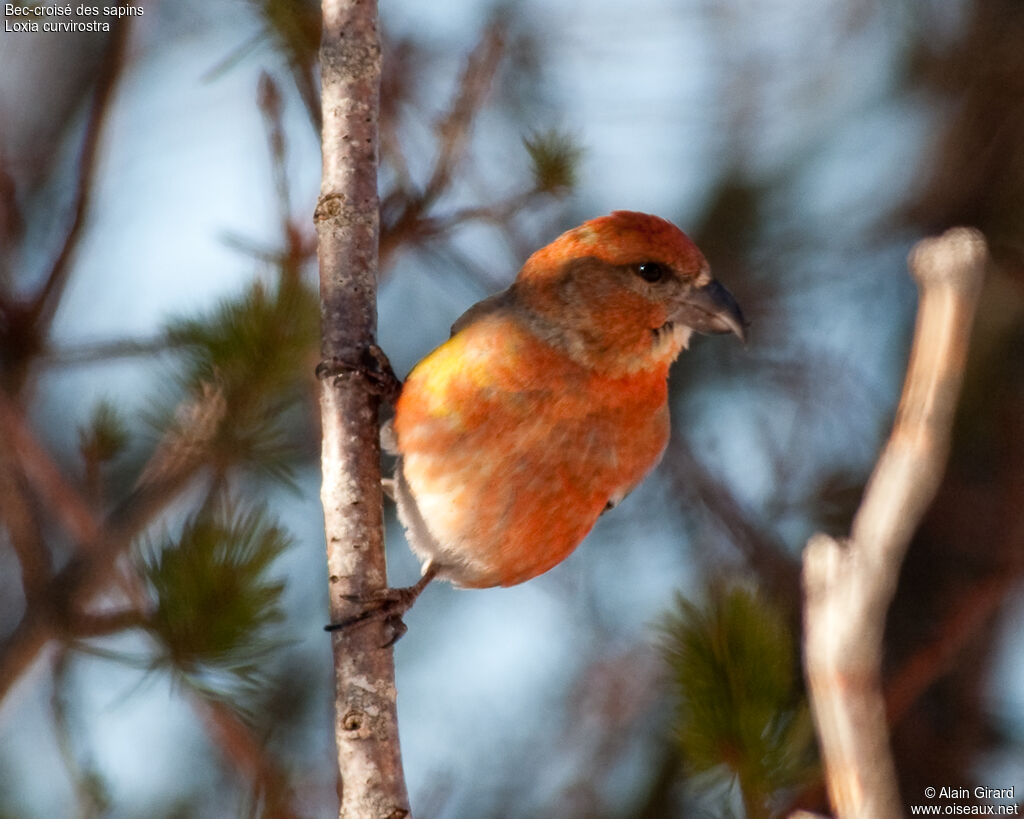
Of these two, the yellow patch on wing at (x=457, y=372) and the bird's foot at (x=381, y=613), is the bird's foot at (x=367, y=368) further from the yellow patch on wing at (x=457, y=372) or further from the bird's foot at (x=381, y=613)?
the bird's foot at (x=381, y=613)

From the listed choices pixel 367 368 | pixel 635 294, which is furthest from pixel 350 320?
pixel 635 294

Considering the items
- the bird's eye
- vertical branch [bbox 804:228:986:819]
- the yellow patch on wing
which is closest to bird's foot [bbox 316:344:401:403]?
the yellow patch on wing

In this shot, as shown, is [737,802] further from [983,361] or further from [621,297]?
[983,361]

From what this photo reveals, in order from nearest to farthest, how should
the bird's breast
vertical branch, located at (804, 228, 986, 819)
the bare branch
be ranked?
vertical branch, located at (804, 228, 986, 819), the bird's breast, the bare branch

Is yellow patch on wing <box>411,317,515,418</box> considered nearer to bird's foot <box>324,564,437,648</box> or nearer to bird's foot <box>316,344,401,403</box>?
bird's foot <box>316,344,401,403</box>

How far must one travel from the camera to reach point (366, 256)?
7.15 ft

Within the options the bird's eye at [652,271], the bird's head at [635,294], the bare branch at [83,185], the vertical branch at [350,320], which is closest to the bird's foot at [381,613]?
the vertical branch at [350,320]

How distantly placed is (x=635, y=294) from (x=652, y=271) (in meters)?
0.07

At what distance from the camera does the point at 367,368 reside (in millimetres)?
2201

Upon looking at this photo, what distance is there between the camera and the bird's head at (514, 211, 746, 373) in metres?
2.64

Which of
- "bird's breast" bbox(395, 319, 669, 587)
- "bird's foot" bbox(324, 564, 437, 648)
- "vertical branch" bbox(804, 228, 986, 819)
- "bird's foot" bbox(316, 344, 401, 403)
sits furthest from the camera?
"bird's breast" bbox(395, 319, 669, 587)

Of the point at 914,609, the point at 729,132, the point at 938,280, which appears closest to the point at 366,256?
the point at 938,280

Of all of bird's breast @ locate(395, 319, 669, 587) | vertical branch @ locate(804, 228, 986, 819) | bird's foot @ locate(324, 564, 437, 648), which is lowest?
vertical branch @ locate(804, 228, 986, 819)

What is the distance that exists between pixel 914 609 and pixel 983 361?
100 cm
